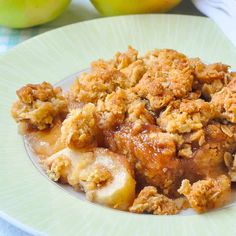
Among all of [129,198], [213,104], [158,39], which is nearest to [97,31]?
[158,39]

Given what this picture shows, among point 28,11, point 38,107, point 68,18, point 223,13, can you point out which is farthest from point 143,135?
point 68,18

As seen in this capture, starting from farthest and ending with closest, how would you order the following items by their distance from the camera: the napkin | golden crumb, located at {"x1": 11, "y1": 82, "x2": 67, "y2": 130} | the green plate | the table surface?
the table surface → the napkin → golden crumb, located at {"x1": 11, "y1": 82, "x2": 67, "y2": 130} → the green plate

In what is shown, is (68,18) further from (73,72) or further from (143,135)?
(143,135)

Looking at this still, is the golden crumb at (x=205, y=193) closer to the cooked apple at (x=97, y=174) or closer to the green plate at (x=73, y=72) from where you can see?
the green plate at (x=73, y=72)

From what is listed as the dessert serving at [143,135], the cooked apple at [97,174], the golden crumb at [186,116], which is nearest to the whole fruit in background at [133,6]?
the dessert serving at [143,135]

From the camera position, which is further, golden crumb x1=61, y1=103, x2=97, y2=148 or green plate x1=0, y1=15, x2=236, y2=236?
golden crumb x1=61, y1=103, x2=97, y2=148

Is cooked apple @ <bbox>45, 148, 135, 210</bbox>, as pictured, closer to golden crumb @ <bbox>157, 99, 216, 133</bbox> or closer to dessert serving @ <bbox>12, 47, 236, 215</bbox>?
dessert serving @ <bbox>12, 47, 236, 215</bbox>

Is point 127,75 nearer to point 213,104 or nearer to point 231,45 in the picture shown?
point 213,104

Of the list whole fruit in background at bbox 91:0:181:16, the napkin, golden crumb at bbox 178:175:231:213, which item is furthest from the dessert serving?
whole fruit in background at bbox 91:0:181:16
